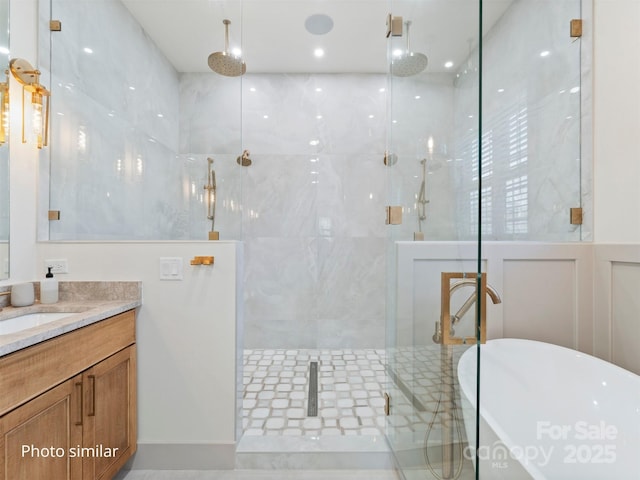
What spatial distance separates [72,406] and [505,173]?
2578 millimetres

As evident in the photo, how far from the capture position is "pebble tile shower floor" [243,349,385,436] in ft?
6.23

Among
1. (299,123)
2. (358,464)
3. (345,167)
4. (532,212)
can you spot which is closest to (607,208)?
(532,212)

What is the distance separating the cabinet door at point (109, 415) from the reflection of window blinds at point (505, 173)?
2166 mm

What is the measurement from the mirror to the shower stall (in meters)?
0.24

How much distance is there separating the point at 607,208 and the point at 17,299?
2946mm

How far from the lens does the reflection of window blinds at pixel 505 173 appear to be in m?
2.07

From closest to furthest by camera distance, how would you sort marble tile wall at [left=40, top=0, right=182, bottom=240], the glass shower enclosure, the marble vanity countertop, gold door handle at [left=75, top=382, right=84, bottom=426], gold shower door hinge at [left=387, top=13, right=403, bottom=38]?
the glass shower enclosure
the marble vanity countertop
gold door handle at [left=75, top=382, right=84, bottom=426]
gold shower door hinge at [left=387, top=13, right=403, bottom=38]
marble tile wall at [left=40, top=0, right=182, bottom=240]

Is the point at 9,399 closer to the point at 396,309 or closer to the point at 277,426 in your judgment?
the point at 277,426

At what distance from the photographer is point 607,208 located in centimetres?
172

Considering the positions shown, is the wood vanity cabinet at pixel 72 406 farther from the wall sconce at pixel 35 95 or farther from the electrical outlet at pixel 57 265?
the wall sconce at pixel 35 95

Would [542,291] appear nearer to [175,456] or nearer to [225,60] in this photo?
[175,456]

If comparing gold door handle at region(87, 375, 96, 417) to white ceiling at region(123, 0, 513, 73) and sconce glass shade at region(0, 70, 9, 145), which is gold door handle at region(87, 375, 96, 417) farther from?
white ceiling at region(123, 0, 513, 73)

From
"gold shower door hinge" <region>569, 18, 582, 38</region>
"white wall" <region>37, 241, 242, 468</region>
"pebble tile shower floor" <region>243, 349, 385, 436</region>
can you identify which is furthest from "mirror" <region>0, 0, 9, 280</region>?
"gold shower door hinge" <region>569, 18, 582, 38</region>

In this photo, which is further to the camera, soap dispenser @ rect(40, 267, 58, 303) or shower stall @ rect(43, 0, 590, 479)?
soap dispenser @ rect(40, 267, 58, 303)
